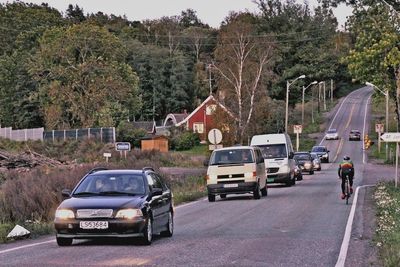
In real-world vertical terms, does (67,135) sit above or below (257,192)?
above

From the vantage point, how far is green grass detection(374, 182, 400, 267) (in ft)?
41.3

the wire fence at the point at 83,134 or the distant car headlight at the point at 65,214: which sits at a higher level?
the distant car headlight at the point at 65,214

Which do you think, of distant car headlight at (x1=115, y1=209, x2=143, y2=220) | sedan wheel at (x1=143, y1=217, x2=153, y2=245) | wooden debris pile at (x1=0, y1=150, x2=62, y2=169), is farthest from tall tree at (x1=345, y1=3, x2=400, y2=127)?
wooden debris pile at (x1=0, y1=150, x2=62, y2=169)

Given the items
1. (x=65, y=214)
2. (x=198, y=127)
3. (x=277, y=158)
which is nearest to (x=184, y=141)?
(x=198, y=127)

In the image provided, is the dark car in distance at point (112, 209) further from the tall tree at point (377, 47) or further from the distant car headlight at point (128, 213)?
the tall tree at point (377, 47)

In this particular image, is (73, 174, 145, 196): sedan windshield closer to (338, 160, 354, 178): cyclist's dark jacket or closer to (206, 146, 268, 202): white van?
(338, 160, 354, 178): cyclist's dark jacket

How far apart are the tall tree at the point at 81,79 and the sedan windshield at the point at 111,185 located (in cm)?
6734

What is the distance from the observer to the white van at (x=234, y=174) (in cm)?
2989

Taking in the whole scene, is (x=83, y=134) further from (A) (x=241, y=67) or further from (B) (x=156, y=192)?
(B) (x=156, y=192)

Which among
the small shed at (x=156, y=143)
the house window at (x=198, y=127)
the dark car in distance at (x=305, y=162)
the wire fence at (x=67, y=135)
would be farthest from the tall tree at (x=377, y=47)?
the house window at (x=198, y=127)

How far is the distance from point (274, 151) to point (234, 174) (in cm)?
963

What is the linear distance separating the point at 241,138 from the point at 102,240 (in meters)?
49.3

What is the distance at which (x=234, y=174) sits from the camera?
3003cm

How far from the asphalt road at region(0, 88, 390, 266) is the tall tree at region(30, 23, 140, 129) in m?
57.7
